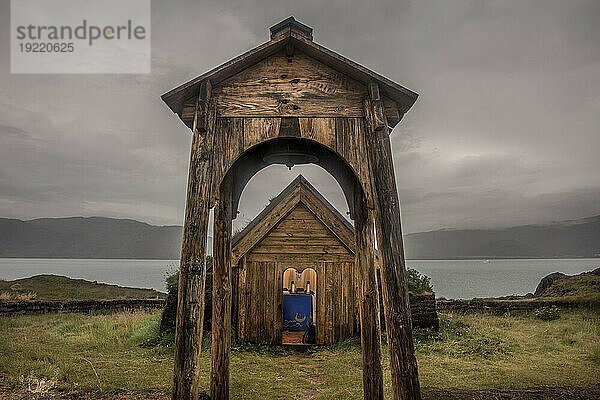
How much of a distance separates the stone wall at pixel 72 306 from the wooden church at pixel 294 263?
36.2ft

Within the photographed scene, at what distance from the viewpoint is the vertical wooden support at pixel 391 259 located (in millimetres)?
4777

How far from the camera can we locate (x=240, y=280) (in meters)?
14.6

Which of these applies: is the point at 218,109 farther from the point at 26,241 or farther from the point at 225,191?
the point at 26,241

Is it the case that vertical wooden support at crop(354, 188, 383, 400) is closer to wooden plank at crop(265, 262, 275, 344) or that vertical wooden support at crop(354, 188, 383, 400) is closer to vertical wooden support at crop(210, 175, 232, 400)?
vertical wooden support at crop(210, 175, 232, 400)

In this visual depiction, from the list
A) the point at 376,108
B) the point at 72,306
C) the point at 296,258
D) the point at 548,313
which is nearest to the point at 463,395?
the point at 376,108

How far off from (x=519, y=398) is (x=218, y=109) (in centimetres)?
698

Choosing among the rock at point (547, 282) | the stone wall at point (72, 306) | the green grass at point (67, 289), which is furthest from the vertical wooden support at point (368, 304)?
the rock at point (547, 282)

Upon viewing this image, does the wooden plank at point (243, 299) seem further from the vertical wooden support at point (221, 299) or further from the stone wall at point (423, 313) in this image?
the vertical wooden support at point (221, 299)

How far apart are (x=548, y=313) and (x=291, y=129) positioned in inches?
781

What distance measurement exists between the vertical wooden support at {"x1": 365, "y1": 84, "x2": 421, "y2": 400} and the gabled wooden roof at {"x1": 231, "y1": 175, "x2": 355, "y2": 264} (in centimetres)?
956

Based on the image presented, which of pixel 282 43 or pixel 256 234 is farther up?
pixel 282 43

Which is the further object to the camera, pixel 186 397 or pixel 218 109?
pixel 218 109

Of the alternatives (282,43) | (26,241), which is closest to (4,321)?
(282,43)

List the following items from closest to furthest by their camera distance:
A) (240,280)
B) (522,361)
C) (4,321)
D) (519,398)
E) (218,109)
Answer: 1. (218,109)
2. (519,398)
3. (522,361)
4. (240,280)
5. (4,321)
